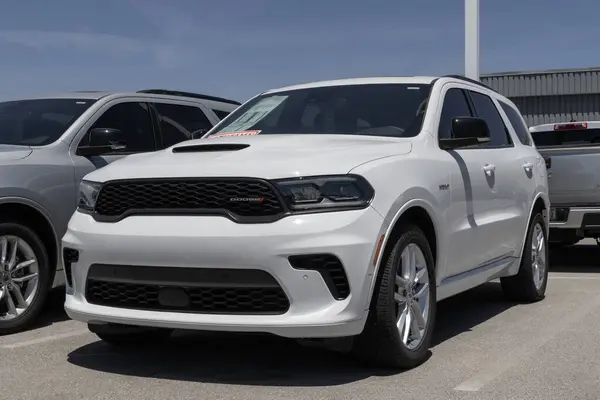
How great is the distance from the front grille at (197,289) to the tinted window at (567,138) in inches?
252

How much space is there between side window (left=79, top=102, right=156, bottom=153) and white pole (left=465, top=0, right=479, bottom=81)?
942 cm

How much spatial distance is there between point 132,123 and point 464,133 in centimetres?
314

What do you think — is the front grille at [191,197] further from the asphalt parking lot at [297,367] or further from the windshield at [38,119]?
the windshield at [38,119]

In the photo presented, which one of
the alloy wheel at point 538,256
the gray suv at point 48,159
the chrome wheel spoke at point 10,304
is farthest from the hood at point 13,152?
the alloy wheel at point 538,256

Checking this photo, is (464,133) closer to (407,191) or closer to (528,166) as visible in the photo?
(407,191)

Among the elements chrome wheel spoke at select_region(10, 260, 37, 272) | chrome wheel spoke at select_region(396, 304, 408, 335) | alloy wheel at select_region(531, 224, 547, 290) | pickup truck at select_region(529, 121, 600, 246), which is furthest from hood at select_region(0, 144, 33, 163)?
pickup truck at select_region(529, 121, 600, 246)

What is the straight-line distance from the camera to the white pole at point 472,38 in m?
15.8

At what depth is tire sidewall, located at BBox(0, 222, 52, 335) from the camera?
5.99 m

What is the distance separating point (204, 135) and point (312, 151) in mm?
1803

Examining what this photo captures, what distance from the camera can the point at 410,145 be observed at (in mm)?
5246

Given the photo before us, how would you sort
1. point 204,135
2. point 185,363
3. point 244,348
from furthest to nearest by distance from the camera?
point 204,135 → point 244,348 → point 185,363

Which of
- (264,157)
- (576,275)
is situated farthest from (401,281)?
(576,275)

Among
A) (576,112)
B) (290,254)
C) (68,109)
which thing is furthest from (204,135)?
(576,112)

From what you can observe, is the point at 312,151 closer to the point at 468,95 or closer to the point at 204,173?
the point at 204,173
